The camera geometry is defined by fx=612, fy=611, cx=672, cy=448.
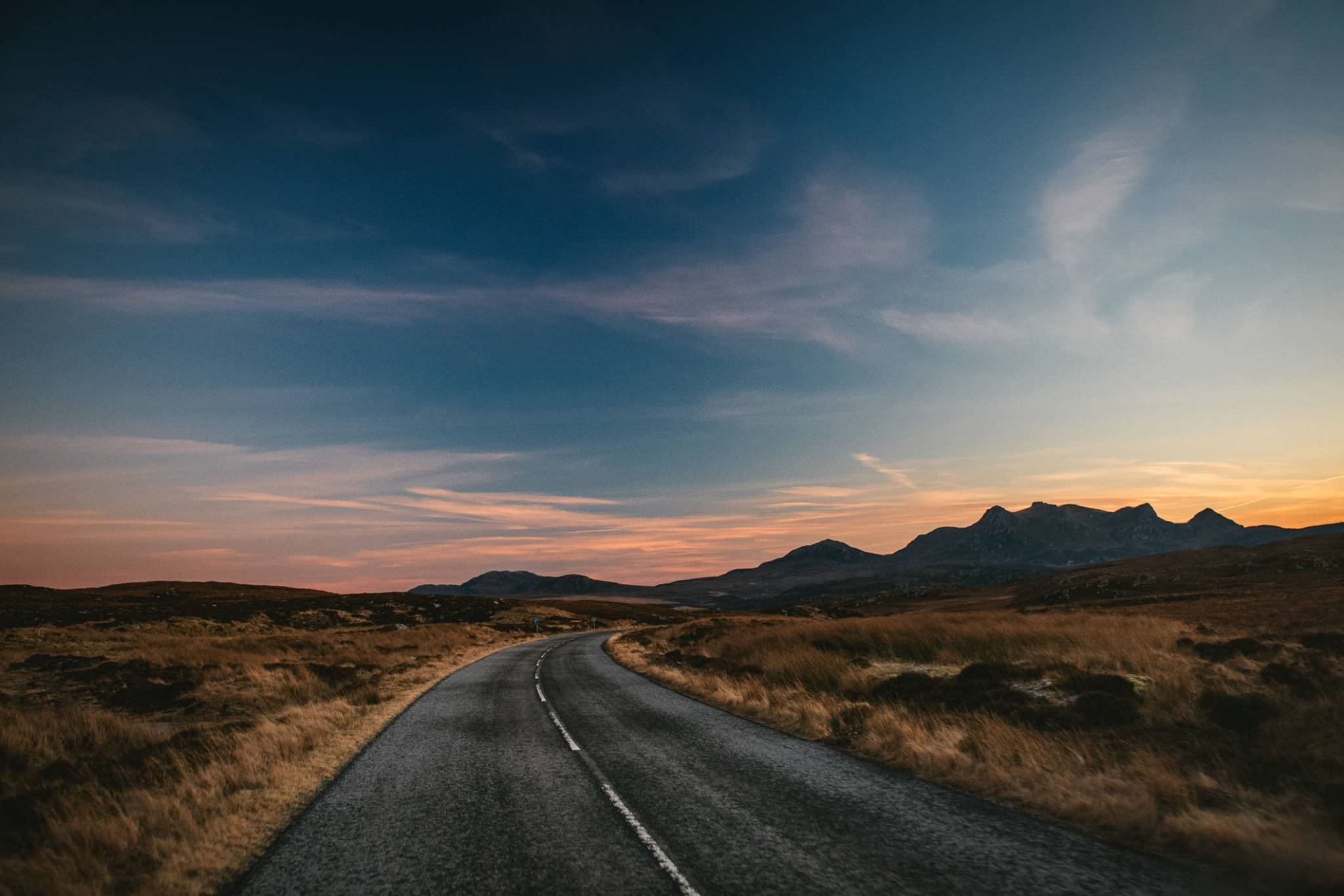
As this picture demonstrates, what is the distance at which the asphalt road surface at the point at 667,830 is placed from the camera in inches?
220

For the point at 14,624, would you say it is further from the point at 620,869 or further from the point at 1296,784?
the point at 1296,784

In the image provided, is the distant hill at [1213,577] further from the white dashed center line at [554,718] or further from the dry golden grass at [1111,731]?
the white dashed center line at [554,718]

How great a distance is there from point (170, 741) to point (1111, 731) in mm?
16871

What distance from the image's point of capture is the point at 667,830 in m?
6.81

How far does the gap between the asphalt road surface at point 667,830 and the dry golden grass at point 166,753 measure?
82 cm

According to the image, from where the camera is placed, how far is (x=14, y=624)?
43844 millimetres

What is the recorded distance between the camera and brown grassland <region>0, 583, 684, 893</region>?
6.53m

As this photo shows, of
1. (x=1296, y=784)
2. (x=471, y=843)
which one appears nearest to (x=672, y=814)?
(x=471, y=843)

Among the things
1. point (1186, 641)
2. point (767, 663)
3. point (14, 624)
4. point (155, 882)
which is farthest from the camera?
point (14, 624)

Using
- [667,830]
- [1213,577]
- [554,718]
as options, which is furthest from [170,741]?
[1213,577]

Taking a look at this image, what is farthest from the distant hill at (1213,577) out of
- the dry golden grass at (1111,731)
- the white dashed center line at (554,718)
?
the white dashed center line at (554,718)

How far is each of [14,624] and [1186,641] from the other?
6809 centimetres

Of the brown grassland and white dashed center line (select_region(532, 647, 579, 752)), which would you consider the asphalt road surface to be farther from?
the brown grassland

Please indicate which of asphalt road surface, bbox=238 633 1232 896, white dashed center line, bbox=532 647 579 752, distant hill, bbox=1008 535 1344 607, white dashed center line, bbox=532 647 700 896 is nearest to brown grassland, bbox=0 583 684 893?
asphalt road surface, bbox=238 633 1232 896
